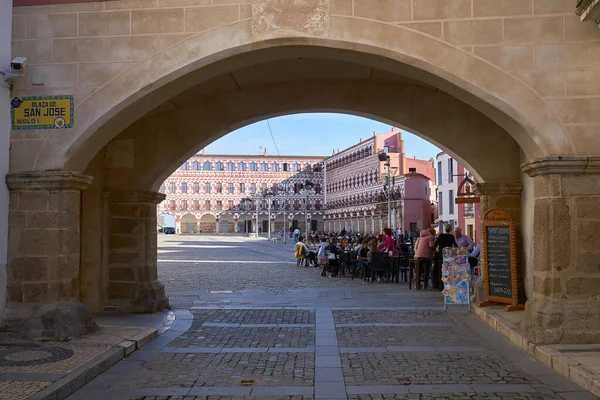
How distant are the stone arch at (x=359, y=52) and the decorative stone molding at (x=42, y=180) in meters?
0.13

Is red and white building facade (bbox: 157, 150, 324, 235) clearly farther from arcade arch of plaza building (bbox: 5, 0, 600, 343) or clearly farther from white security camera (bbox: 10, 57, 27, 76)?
white security camera (bbox: 10, 57, 27, 76)

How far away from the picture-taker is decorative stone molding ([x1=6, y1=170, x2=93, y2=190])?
7.33 meters

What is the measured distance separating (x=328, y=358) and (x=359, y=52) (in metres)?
3.43

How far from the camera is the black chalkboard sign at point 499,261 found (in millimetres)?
9062

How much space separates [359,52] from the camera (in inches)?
281

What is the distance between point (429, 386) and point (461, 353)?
5.09 ft

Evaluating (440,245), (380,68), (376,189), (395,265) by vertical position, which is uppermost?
(376,189)

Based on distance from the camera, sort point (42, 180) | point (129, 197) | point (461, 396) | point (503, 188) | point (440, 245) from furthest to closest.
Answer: point (440, 245) < point (129, 197) < point (503, 188) < point (42, 180) < point (461, 396)

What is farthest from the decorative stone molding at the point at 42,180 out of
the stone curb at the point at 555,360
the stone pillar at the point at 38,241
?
the stone curb at the point at 555,360

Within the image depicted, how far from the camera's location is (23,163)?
7.46m

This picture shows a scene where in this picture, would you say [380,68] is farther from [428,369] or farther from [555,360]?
[555,360]

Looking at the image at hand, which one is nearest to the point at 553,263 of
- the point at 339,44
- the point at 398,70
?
the point at 398,70

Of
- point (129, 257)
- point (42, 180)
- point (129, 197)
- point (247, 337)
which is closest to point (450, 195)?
point (129, 257)

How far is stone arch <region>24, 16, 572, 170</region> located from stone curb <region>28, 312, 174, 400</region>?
225 cm
